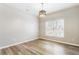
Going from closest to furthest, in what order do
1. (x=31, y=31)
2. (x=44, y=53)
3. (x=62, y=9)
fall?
(x=44, y=53), (x=62, y=9), (x=31, y=31)

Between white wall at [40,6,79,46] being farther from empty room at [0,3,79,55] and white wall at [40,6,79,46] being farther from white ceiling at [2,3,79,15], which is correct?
white ceiling at [2,3,79,15]

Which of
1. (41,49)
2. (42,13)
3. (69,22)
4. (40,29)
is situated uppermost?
(42,13)

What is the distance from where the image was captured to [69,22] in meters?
2.14

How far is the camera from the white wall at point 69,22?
2023 millimetres

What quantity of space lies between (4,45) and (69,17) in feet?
6.16

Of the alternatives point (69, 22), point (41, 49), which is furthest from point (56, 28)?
point (41, 49)

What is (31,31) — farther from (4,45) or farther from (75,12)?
(75,12)

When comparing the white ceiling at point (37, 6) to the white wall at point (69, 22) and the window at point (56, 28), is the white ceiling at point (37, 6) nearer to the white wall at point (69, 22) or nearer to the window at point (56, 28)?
the white wall at point (69, 22)

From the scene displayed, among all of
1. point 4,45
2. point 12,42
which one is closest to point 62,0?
point 12,42

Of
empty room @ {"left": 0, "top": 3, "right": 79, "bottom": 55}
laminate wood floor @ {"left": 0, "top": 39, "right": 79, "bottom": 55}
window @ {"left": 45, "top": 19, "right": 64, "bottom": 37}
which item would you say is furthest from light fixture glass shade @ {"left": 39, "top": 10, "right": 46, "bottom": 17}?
laminate wood floor @ {"left": 0, "top": 39, "right": 79, "bottom": 55}

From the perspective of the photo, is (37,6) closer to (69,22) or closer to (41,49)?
(69,22)

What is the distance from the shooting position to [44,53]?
1.93m

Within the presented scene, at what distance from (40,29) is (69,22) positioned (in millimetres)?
830

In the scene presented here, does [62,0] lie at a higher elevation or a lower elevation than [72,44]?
higher
